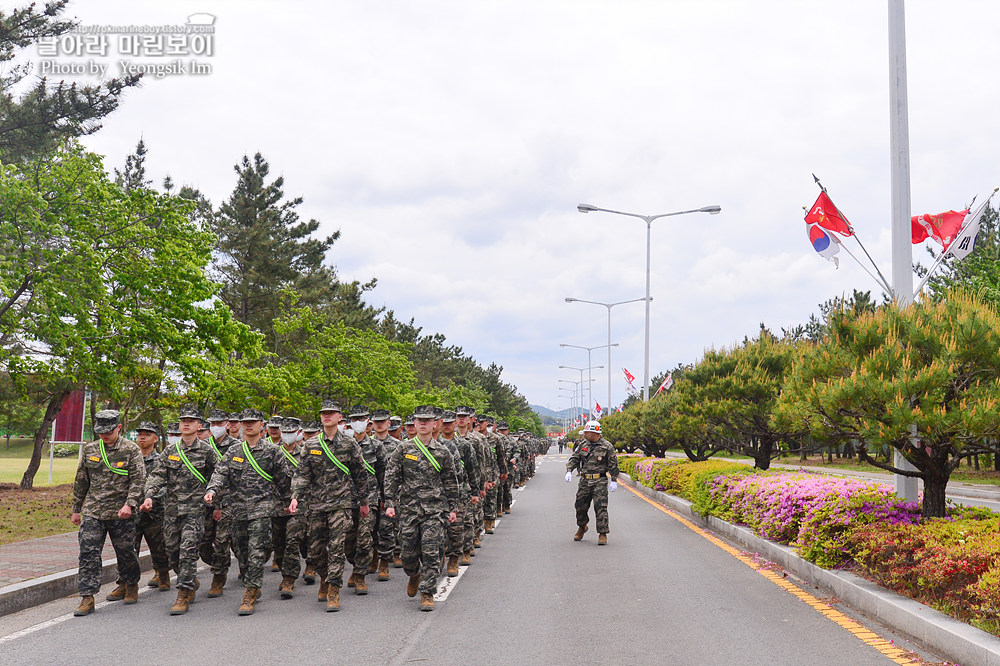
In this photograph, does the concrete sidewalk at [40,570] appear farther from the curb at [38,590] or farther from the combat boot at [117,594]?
the combat boot at [117,594]

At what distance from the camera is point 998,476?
33.9m

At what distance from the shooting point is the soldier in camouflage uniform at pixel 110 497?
796 centimetres

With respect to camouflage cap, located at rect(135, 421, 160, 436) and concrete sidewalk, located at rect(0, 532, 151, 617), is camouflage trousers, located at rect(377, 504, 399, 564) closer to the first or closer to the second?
camouflage cap, located at rect(135, 421, 160, 436)

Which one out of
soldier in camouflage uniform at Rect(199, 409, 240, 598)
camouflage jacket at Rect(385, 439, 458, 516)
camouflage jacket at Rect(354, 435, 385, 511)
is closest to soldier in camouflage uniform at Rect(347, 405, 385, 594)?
camouflage jacket at Rect(354, 435, 385, 511)

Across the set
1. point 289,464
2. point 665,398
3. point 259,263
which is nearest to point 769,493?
point 289,464

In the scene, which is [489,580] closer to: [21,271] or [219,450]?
[219,450]

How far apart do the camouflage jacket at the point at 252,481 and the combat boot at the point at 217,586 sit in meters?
0.87

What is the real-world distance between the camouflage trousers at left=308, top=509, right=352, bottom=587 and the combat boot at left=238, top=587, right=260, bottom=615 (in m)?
0.72

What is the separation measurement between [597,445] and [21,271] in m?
9.86

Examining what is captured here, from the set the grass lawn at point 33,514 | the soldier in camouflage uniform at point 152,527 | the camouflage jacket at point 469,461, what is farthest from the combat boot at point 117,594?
the grass lawn at point 33,514

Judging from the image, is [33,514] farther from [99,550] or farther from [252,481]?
[252,481]

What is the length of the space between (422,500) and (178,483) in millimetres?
2684

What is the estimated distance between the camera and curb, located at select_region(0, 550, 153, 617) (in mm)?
7590

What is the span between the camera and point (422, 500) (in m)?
8.30
